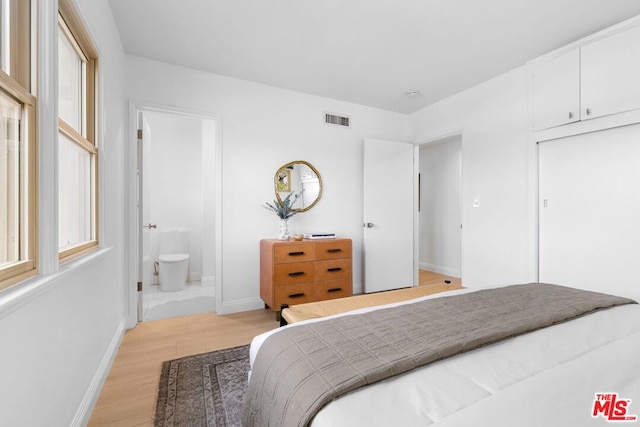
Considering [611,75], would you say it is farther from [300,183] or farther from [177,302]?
[177,302]

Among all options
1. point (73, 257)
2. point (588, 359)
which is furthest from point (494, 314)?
point (73, 257)

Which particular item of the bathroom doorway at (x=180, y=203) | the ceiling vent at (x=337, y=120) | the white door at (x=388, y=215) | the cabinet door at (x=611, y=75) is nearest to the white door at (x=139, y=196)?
the bathroom doorway at (x=180, y=203)

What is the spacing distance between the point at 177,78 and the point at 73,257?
2180 mm

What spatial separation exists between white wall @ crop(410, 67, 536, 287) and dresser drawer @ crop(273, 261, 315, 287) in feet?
6.09

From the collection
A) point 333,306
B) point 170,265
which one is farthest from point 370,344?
point 170,265

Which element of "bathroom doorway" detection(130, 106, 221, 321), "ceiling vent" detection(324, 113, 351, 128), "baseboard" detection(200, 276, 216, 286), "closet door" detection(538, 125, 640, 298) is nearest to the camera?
"closet door" detection(538, 125, 640, 298)

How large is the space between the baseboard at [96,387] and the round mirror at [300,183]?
1966mm

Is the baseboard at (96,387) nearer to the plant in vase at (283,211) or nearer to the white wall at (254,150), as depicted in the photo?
the white wall at (254,150)

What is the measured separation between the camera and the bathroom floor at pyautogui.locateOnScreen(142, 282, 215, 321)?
3154mm

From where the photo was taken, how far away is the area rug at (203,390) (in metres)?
1.57

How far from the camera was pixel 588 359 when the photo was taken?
92 cm

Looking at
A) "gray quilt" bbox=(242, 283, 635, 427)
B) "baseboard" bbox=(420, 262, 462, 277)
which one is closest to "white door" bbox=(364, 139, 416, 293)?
"baseboard" bbox=(420, 262, 462, 277)

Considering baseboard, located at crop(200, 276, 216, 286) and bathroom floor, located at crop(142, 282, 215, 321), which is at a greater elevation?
baseboard, located at crop(200, 276, 216, 286)

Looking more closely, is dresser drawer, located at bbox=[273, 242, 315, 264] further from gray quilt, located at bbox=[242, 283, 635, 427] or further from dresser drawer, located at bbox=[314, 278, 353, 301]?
gray quilt, located at bbox=[242, 283, 635, 427]
